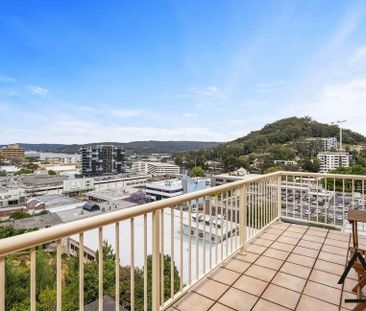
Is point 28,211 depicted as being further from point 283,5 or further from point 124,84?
point 283,5

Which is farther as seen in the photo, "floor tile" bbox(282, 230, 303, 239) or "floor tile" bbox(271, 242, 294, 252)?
"floor tile" bbox(282, 230, 303, 239)

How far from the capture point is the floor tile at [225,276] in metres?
2.41

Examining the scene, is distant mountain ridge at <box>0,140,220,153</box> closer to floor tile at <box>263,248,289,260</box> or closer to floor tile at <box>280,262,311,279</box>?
Result: floor tile at <box>263,248,289,260</box>

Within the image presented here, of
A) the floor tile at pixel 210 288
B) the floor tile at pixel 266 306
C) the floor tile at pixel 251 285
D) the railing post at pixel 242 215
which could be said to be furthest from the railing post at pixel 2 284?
the railing post at pixel 242 215

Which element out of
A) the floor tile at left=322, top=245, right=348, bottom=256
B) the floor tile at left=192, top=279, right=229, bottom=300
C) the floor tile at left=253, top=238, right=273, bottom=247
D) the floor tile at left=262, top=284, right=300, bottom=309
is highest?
the floor tile at left=253, top=238, right=273, bottom=247

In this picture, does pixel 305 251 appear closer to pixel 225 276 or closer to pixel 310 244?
pixel 310 244

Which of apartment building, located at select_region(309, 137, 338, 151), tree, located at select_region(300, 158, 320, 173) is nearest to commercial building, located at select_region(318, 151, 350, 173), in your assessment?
tree, located at select_region(300, 158, 320, 173)

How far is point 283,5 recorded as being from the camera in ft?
20.9

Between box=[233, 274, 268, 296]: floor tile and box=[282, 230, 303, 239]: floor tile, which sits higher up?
box=[282, 230, 303, 239]: floor tile

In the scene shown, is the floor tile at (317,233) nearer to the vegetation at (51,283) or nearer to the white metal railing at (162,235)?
the white metal railing at (162,235)

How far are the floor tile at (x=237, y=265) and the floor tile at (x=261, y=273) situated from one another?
0.21 feet

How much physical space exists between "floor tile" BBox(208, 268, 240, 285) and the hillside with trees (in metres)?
20.3

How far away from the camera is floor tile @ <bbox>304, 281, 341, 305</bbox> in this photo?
208 centimetres

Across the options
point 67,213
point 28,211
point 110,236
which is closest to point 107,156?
point 28,211
